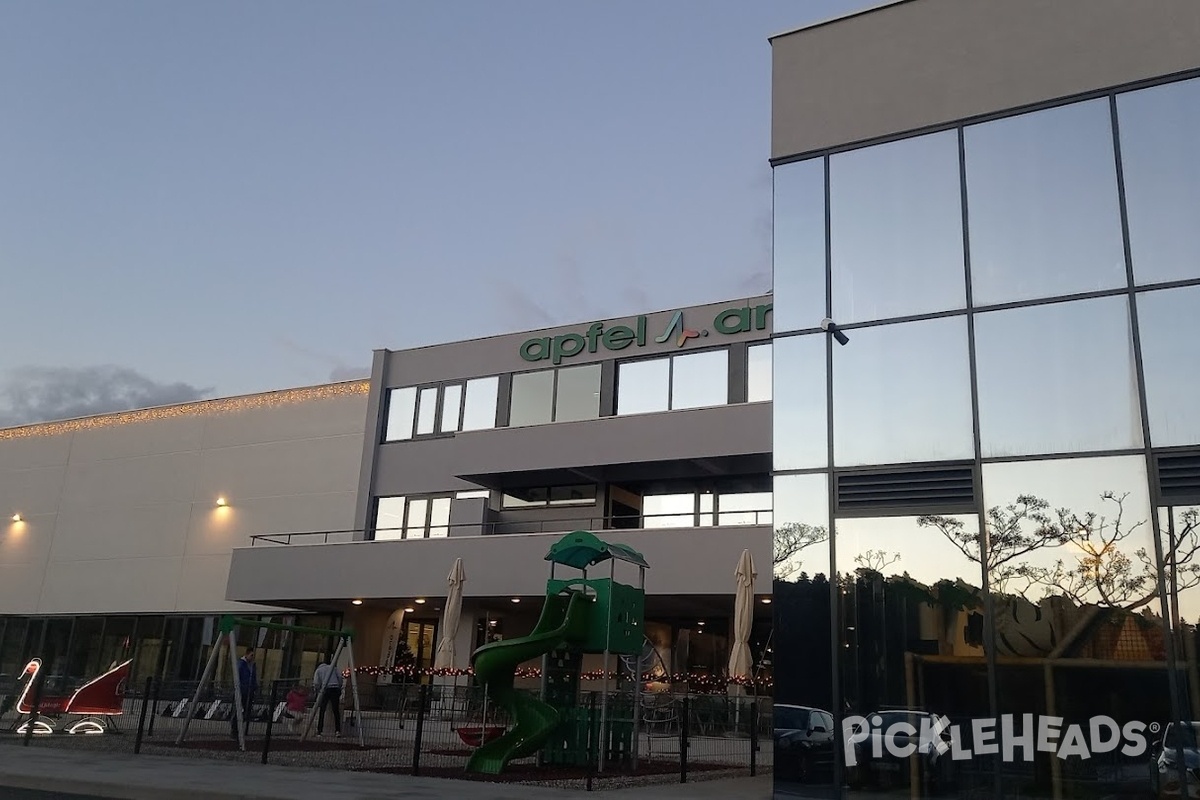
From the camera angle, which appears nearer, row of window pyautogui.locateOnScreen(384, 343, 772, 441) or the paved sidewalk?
the paved sidewalk

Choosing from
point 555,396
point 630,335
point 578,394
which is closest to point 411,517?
point 555,396

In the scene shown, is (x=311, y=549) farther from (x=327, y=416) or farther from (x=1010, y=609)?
(x=1010, y=609)

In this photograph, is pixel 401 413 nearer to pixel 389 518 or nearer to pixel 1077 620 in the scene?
pixel 389 518

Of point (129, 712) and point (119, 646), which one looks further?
point (119, 646)

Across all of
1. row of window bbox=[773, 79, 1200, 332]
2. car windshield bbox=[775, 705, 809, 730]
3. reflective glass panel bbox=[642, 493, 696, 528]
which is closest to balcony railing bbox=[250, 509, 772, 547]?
reflective glass panel bbox=[642, 493, 696, 528]

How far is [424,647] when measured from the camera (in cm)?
3394

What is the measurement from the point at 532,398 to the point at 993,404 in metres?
20.5

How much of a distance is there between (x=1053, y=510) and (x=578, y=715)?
25.1 feet

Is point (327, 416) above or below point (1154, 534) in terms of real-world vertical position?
above

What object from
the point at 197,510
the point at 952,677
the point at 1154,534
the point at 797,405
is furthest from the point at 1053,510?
the point at 197,510

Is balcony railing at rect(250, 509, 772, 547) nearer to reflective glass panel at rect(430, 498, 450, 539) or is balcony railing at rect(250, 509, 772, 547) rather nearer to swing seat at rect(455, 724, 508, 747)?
reflective glass panel at rect(430, 498, 450, 539)

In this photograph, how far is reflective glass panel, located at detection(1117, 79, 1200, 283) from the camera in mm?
11320

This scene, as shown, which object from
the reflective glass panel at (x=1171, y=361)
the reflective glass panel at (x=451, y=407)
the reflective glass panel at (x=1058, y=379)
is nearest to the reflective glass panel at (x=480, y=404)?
the reflective glass panel at (x=451, y=407)

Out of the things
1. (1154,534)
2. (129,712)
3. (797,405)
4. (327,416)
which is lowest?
(129,712)
